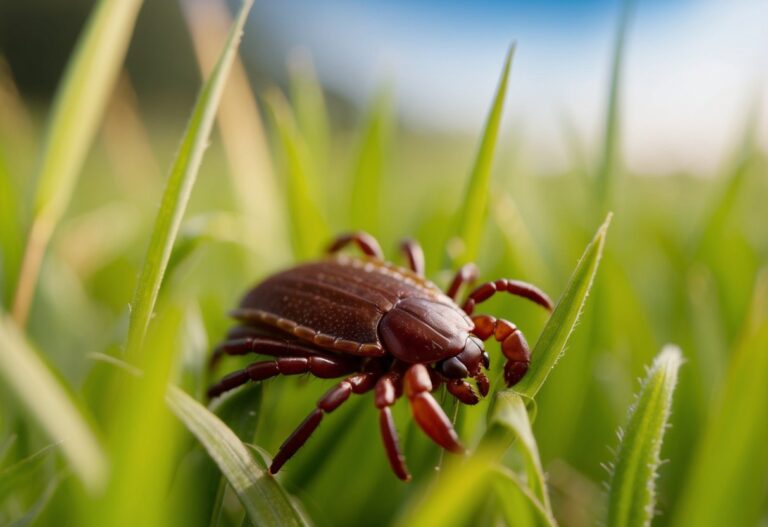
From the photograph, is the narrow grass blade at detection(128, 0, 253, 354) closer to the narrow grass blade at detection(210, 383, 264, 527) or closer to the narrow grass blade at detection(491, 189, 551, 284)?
Result: the narrow grass blade at detection(210, 383, 264, 527)

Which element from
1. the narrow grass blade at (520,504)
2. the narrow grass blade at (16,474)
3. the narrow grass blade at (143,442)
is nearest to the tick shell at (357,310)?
the narrow grass blade at (520,504)

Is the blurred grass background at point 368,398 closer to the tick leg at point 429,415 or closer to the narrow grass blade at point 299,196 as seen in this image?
the narrow grass blade at point 299,196

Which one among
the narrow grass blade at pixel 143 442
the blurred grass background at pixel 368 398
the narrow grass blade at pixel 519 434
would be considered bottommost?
the blurred grass background at pixel 368 398

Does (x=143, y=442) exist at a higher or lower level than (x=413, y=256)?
higher

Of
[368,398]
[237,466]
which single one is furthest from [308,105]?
[237,466]

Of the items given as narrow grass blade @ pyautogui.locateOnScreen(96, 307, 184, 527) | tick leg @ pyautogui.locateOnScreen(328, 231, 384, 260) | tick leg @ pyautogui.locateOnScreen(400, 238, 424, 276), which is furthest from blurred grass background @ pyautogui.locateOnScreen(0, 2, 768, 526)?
tick leg @ pyautogui.locateOnScreen(400, 238, 424, 276)

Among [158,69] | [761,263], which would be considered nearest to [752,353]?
[761,263]

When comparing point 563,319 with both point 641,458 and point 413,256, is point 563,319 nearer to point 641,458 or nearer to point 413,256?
point 641,458
